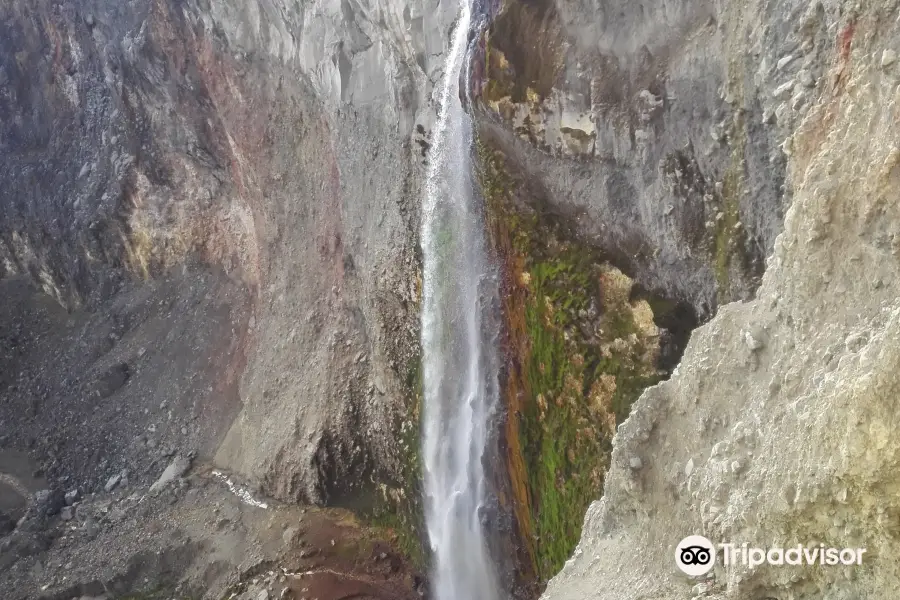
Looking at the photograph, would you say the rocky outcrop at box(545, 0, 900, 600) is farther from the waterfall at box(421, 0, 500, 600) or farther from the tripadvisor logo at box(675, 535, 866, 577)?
the waterfall at box(421, 0, 500, 600)

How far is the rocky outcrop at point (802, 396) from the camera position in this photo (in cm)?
430

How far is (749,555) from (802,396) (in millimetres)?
1384

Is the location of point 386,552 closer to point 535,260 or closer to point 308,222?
point 535,260

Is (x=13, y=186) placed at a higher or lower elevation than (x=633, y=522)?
higher

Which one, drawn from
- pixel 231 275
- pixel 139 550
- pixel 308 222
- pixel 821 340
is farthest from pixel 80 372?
pixel 821 340

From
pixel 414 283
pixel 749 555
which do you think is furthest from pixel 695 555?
pixel 414 283

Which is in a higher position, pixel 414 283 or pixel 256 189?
pixel 256 189

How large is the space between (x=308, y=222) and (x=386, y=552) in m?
Answer: 10.3

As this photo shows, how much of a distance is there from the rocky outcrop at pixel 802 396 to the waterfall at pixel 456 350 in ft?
20.2

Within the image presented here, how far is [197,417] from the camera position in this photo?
21609 millimetres

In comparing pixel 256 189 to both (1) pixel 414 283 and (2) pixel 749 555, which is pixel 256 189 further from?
(2) pixel 749 555

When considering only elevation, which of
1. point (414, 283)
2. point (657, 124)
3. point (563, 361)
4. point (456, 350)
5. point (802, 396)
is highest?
point (657, 124)

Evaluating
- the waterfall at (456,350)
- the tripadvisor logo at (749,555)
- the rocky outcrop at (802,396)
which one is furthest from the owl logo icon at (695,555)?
the waterfall at (456,350)

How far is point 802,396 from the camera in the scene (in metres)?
5.23
